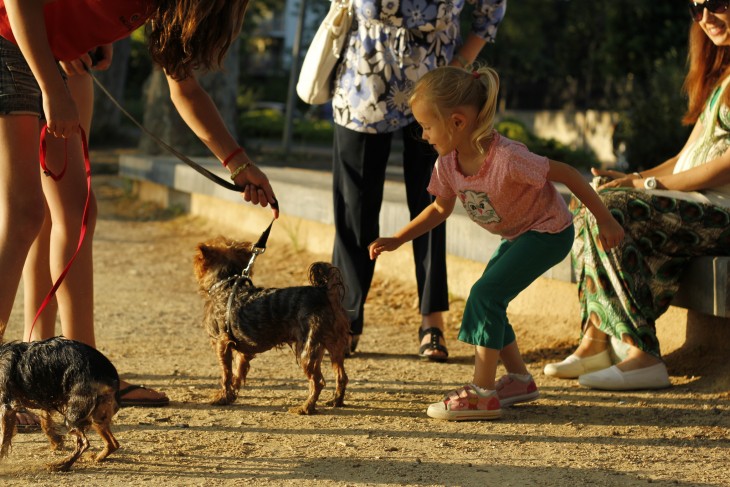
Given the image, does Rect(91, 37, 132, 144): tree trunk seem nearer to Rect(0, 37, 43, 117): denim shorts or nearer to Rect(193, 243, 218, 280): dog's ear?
Rect(193, 243, 218, 280): dog's ear

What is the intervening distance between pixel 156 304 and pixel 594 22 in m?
26.5

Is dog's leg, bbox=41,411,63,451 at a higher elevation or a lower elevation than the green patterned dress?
lower

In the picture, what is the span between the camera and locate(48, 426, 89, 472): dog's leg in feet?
12.7

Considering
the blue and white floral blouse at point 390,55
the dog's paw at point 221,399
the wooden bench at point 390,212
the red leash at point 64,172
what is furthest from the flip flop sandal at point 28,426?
the wooden bench at point 390,212

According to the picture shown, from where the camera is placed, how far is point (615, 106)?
2336cm

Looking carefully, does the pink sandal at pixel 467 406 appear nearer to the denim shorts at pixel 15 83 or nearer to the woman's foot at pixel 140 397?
the woman's foot at pixel 140 397

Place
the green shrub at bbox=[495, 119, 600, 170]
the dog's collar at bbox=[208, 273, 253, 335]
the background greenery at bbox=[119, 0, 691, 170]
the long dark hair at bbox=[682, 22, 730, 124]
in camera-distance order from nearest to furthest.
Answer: the dog's collar at bbox=[208, 273, 253, 335], the long dark hair at bbox=[682, 22, 730, 124], the background greenery at bbox=[119, 0, 691, 170], the green shrub at bbox=[495, 119, 600, 170]

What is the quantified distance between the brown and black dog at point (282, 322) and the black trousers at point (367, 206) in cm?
111

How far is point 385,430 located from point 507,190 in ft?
3.84

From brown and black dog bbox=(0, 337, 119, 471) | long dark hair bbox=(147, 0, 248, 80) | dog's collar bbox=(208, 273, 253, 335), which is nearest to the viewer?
brown and black dog bbox=(0, 337, 119, 471)

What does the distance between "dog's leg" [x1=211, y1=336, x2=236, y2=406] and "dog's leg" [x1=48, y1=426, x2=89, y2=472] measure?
3.34 feet

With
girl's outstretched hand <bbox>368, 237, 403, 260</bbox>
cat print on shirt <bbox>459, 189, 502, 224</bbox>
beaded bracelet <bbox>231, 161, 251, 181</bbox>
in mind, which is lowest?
girl's outstretched hand <bbox>368, 237, 403, 260</bbox>

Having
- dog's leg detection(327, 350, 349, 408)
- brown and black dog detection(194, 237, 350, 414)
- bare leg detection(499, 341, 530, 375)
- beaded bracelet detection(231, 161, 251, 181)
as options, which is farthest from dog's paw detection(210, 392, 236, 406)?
bare leg detection(499, 341, 530, 375)

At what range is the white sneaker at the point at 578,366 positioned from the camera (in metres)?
5.48
